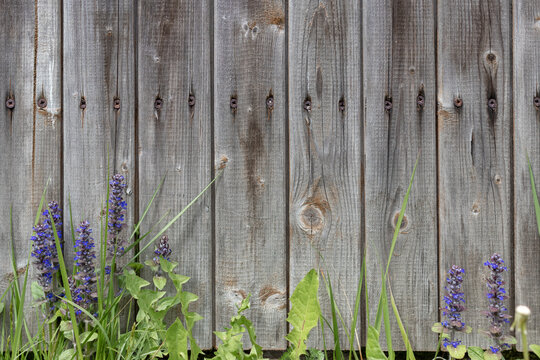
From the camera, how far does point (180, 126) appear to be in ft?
5.54

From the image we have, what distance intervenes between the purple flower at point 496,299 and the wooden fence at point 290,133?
17 centimetres

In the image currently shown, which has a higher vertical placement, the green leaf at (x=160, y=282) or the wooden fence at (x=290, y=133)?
the wooden fence at (x=290, y=133)

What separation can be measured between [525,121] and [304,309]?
1059mm

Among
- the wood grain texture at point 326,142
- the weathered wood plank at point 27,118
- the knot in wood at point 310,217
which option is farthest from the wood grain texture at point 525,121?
the weathered wood plank at point 27,118

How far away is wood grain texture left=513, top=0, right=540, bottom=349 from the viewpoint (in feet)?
5.41

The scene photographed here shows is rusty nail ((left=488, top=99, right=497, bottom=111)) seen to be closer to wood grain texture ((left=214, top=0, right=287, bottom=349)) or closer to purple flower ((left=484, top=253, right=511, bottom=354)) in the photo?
purple flower ((left=484, top=253, right=511, bottom=354))

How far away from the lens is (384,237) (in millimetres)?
1666

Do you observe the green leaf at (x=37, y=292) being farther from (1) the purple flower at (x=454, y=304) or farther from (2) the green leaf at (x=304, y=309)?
(1) the purple flower at (x=454, y=304)

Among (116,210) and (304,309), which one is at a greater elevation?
(116,210)

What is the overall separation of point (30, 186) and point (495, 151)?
1.73 metres

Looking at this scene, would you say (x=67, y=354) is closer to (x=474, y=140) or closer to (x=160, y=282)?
(x=160, y=282)

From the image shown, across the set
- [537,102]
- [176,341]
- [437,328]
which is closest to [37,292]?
[176,341]

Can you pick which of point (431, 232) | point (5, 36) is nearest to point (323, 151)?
point (431, 232)

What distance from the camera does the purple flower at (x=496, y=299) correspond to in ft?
4.74
